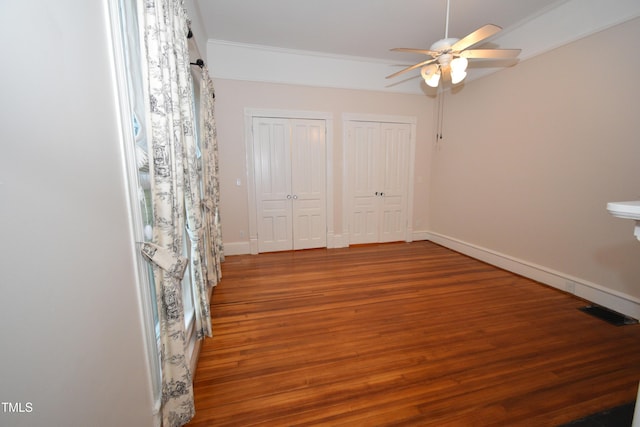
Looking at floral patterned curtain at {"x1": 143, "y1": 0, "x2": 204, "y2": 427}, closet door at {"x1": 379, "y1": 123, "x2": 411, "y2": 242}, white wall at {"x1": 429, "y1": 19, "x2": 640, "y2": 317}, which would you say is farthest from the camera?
closet door at {"x1": 379, "y1": 123, "x2": 411, "y2": 242}

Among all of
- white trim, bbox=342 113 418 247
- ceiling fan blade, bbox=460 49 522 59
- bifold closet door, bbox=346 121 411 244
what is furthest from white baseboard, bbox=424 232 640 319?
ceiling fan blade, bbox=460 49 522 59

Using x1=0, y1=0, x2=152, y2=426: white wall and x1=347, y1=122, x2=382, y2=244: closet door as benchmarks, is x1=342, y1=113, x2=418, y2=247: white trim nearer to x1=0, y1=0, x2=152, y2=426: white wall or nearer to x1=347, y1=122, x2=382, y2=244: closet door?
x1=347, y1=122, x2=382, y2=244: closet door

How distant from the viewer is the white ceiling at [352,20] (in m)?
2.80

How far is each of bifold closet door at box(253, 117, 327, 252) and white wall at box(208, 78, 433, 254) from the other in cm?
24

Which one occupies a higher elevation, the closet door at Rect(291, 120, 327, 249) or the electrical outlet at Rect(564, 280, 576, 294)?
the closet door at Rect(291, 120, 327, 249)

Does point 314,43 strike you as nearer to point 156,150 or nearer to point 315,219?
point 315,219

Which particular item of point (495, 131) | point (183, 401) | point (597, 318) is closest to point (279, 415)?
point (183, 401)

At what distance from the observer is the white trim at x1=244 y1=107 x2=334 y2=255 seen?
3951 millimetres

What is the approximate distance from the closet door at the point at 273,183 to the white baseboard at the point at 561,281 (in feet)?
10.5

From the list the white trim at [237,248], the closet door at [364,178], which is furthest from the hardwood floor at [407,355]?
the closet door at [364,178]

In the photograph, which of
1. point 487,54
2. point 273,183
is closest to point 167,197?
point 487,54

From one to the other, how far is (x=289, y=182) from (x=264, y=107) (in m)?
1.29

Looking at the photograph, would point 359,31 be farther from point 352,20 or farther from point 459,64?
point 459,64

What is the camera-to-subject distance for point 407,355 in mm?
1877
